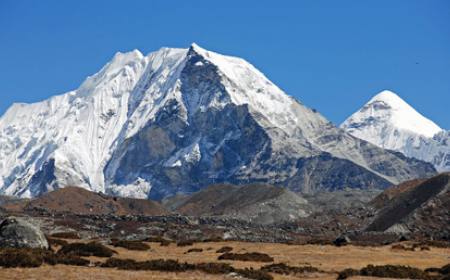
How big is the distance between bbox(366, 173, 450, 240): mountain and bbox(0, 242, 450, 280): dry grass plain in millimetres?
62421

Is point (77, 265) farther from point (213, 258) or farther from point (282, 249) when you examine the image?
point (282, 249)

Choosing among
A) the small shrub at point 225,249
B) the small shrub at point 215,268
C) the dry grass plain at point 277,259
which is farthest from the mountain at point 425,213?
the small shrub at point 215,268

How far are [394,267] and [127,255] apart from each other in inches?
811

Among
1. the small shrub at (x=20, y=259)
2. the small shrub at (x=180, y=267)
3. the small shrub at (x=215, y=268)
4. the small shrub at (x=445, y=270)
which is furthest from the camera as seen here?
the small shrub at (x=445, y=270)

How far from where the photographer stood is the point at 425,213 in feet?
523

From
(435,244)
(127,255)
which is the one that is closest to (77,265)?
(127,255)

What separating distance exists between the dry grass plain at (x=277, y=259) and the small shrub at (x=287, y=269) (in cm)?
116

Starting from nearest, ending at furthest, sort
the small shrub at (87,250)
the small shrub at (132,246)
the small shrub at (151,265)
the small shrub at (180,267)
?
the small shrub at (180,267) < the small shrub at (151,265) < the small shrub at (87,250) < the small shrub at (132,246)

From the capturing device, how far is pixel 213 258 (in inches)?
2677

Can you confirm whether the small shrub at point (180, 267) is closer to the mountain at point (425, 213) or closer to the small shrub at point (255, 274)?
A: the small shrub at point (255, 274)

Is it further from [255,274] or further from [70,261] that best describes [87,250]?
[255,274]

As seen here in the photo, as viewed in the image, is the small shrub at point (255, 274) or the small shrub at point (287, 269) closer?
the small shrub at point (255, 274)

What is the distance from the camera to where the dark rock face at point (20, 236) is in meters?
62.1

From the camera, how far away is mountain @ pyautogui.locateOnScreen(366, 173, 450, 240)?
15330 centimetres
